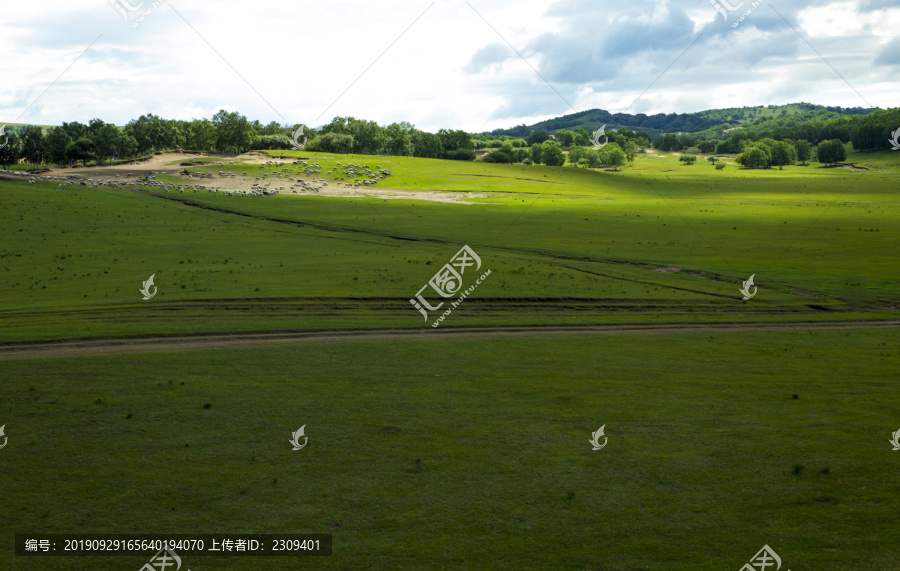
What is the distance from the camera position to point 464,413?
18.9 metres

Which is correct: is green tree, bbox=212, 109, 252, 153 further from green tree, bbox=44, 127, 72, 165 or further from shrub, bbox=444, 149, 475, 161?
shrub, bbox=444, 149, 475, 161

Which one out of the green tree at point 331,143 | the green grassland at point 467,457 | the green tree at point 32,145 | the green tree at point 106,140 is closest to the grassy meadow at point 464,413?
the green grassland at point 467,457

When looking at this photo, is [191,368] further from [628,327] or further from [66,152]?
[66,152]

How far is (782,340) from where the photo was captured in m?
28.7

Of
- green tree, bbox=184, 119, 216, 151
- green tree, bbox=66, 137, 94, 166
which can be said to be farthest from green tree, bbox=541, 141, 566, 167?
green tree, bbox=66, 137, 94, 166

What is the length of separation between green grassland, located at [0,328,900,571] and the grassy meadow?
0.25 feet

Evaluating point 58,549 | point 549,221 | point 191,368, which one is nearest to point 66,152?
point 549,221

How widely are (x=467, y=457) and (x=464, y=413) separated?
3.04 meters

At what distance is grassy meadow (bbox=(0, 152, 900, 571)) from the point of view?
1270cm

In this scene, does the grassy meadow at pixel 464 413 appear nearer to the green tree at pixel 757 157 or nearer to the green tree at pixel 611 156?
the green tree at pixel 611 156

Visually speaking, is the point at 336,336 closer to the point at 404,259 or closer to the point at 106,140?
the point at 404,259

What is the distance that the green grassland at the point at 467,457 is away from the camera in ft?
40.7

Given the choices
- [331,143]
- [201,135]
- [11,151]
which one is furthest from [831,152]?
[11,151]

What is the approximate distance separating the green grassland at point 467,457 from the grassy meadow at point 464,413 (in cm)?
8
